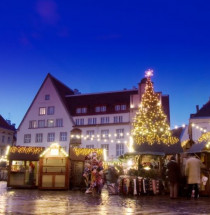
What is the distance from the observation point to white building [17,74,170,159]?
162 ft

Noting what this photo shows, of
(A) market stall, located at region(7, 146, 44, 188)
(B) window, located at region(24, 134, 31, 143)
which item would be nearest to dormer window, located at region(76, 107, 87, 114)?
(B) window, located at region(24, 134, 31, 143)

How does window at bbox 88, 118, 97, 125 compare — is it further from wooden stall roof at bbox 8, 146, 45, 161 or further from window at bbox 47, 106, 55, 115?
wooden stall roof at bbox 8, 146, 45, 161

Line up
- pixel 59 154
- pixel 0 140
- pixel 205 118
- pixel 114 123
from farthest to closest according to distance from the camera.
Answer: pixel 0 140
pixel 114 123
pixel 205 118
pixel 59 154

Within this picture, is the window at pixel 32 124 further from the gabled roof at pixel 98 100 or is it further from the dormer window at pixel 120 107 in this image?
the dormer window at pixel 120 107

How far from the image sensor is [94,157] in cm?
1775

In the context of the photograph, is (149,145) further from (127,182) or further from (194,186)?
(194,186)

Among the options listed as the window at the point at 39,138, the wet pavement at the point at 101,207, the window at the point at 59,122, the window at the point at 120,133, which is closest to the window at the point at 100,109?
the window at the point at 120,133

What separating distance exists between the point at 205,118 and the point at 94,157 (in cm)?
2597

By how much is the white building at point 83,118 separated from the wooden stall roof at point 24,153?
86.6ft

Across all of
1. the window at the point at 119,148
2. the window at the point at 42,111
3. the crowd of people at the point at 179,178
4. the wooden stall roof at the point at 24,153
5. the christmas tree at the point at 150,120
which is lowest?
the crowd of people at the point at 179,178

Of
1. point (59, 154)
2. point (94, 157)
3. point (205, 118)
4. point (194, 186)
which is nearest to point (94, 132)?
point (205, 118)

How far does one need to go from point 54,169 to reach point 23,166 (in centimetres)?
267

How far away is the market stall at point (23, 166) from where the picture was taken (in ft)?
71.5

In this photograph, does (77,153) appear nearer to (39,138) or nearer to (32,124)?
(39,138)
